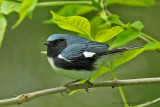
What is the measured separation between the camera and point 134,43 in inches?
234

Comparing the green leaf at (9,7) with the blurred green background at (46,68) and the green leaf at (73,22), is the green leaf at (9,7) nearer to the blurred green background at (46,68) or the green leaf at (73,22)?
the green leaf at (73,22)

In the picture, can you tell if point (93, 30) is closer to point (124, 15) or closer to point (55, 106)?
point (124, 15)

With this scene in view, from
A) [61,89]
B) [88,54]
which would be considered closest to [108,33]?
[61,89]

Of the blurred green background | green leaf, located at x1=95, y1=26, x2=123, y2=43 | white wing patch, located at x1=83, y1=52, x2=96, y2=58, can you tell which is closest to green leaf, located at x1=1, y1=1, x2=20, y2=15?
green leaf, located at x1=95, y1=26, x2=123, y2=43

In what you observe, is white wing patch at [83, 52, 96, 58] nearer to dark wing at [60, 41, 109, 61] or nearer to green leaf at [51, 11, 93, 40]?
dark wing at [60, 41, 109, 61]

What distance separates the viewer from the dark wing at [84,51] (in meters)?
2.66

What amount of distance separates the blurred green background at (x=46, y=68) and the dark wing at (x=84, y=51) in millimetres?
2441

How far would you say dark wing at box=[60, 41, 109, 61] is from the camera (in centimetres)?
266

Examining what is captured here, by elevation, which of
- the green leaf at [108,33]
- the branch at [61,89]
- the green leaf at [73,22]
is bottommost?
the branch at [61,89]

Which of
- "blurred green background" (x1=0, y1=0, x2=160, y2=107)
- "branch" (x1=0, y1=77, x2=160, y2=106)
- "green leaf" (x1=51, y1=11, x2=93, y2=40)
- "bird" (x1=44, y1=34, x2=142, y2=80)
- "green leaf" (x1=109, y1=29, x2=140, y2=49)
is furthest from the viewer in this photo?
"blurred green background" (x1=0, y1=0, x2=160, y2=107)

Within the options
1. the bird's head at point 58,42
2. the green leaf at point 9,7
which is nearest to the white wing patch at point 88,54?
the bird's head at point 58,42

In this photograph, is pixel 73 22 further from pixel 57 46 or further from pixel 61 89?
pixel 57 46

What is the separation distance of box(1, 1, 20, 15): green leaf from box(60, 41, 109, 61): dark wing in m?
0.86

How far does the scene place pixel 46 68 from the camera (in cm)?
682
